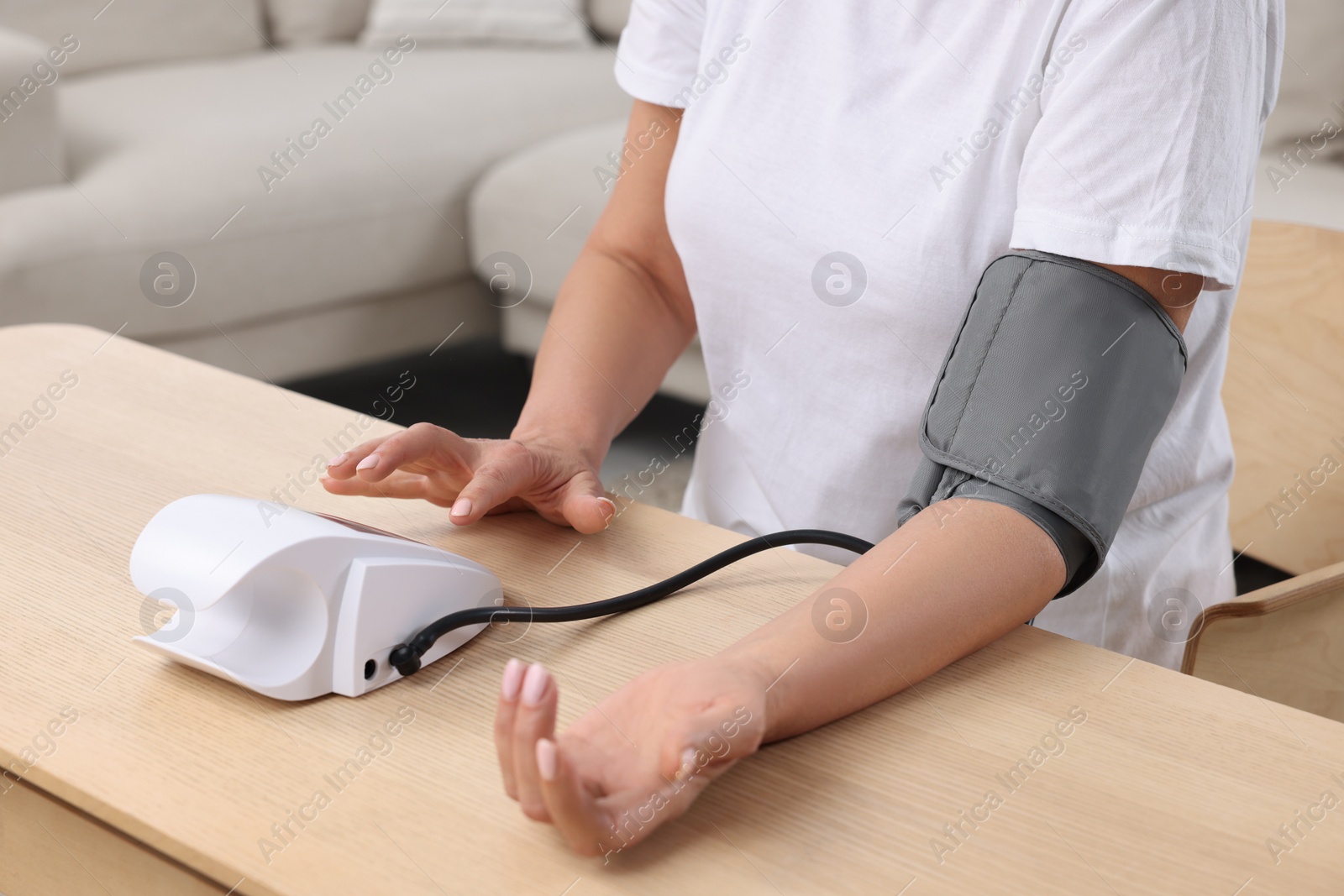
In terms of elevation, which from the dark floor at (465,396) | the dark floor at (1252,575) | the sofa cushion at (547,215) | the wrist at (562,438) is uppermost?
the wrist at (562,438)

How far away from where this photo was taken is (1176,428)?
721 millimetres

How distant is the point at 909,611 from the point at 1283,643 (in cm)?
38

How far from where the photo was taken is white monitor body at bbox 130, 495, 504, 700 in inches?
19.5

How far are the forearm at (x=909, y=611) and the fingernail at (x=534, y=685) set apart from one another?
0.35 feet

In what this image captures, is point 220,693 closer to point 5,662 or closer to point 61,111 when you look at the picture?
point 5,662

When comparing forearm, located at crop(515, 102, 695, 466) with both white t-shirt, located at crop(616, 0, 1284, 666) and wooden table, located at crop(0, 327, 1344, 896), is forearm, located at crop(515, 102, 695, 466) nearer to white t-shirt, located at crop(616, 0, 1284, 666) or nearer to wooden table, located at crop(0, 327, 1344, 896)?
white t-shirt, located at crop(616, 0, 1284, 666)

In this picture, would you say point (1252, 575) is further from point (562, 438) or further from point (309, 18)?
point (309, 18)

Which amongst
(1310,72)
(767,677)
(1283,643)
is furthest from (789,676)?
(1310,72)

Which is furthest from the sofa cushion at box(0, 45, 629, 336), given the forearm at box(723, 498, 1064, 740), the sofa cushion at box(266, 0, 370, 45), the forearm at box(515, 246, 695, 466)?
the forearm at box(723, 498, 1064, 740)

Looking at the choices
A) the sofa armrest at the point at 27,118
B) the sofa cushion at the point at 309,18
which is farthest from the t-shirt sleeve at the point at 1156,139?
the sofa cushion at the point at 309,18

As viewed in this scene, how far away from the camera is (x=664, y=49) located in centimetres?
83

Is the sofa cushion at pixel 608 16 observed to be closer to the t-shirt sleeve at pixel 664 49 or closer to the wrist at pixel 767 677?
the t-shirt sleeve at pixel 664 49

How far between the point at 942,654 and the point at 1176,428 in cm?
29

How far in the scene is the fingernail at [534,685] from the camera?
1.37ft
